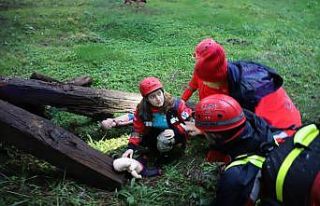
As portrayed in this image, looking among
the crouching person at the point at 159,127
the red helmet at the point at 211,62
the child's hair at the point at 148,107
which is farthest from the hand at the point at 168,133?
the red helmet at the point at 211,62

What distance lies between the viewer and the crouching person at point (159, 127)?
5.04m

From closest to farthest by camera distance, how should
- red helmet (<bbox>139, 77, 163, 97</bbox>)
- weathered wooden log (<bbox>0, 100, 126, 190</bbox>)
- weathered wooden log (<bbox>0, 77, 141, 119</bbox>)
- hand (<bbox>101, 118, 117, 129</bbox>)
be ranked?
weathered wooden log (<bbox>0, 100, 126, 190</bbox>), red helmet (<bbox>139, 77, 163, 97</bbox>), weathered wooden log (<bbox>0, 77, 141, 119</bbox>), hand (<bbox>101, 118, 117, 129</bbox>)

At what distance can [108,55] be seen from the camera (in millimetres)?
9039

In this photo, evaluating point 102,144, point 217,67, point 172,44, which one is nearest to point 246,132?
point 217,67

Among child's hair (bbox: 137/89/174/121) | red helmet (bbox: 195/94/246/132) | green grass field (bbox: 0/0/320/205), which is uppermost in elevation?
red helmet (bbox: 195/94/246/132)

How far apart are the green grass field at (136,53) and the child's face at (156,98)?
68cm

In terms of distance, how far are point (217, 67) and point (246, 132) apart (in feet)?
4.11

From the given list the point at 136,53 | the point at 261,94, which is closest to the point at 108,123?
the point at 261,94

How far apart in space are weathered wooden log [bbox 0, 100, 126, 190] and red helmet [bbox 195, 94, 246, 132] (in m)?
1.29

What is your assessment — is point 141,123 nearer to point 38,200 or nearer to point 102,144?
point 102,144

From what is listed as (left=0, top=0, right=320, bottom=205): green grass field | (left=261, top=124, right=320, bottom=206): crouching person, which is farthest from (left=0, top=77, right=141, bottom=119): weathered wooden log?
(left=261, top=124, right=320, bottom=206): crouching person

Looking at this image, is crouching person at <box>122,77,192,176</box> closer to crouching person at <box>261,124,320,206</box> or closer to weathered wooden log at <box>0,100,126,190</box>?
weathered wooden log at <box>0,100,126,190</box>

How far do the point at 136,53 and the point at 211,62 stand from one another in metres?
4.75

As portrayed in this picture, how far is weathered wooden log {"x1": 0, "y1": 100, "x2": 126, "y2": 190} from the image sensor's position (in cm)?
435
